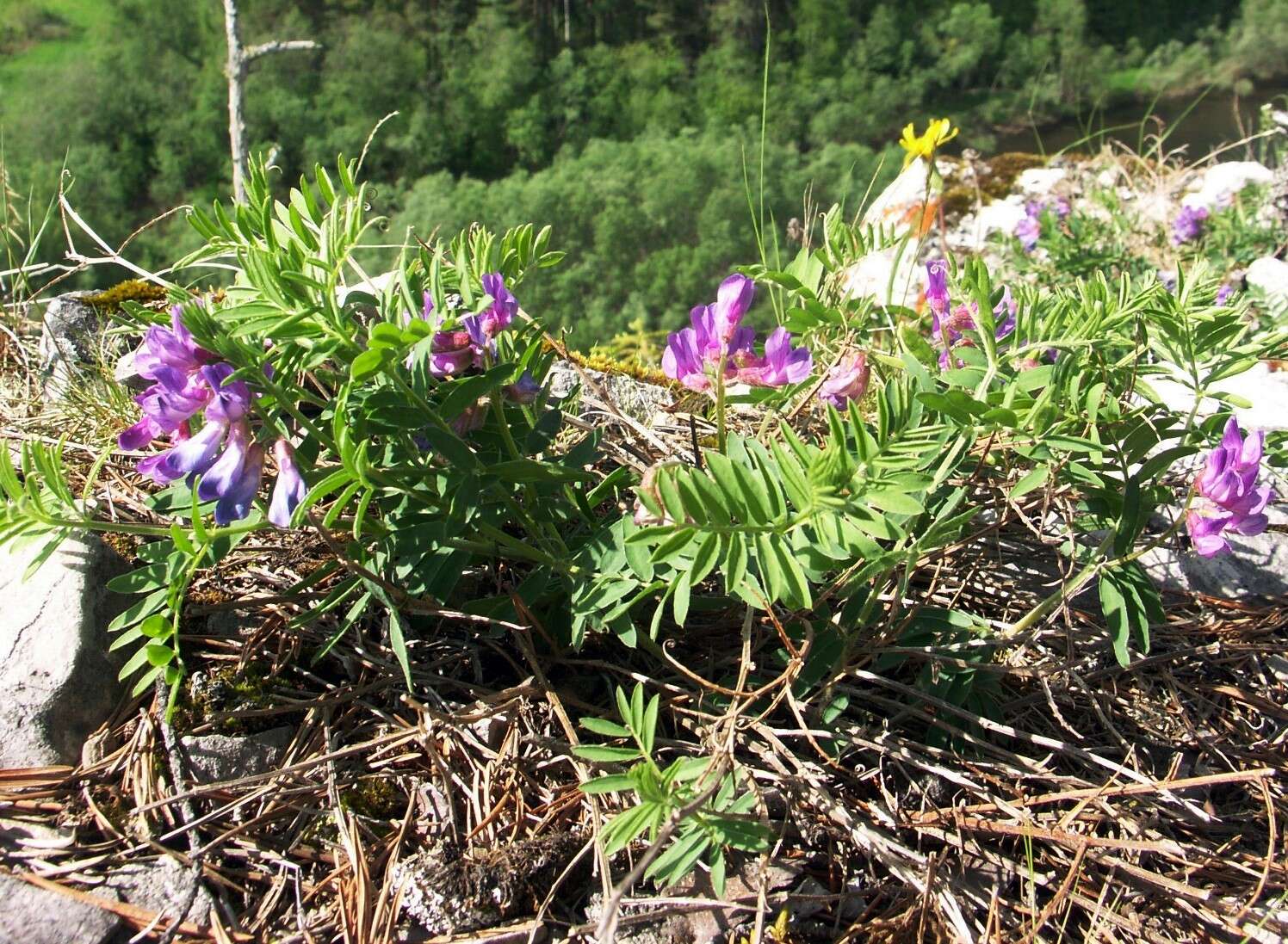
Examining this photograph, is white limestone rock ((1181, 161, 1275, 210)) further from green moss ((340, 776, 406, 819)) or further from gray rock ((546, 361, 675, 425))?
green moss ((340, 776, 406, 819))

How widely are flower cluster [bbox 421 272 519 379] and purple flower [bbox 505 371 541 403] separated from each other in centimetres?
9

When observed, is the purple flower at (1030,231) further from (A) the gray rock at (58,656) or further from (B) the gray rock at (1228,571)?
(A) the gray rock at (58,656)

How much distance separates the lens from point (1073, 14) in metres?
25.4

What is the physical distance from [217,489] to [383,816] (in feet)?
1.83

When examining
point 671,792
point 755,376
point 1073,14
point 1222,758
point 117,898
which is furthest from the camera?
point 1073,14

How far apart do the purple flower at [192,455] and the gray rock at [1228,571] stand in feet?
5.28

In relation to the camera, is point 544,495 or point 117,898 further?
point 544,495

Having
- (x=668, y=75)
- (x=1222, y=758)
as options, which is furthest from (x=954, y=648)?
(x=668, y=75)

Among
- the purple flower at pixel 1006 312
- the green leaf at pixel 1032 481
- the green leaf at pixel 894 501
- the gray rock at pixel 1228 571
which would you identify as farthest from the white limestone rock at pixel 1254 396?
the green leaf at pixel 894 501

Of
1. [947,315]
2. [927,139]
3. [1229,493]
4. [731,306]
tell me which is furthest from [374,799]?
[927,139]

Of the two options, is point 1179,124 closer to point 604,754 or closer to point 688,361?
point 688,361

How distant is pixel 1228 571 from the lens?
191 centimetres

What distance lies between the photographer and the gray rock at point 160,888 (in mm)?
1287

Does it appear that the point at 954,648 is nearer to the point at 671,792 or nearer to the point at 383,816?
the point at 671,792
